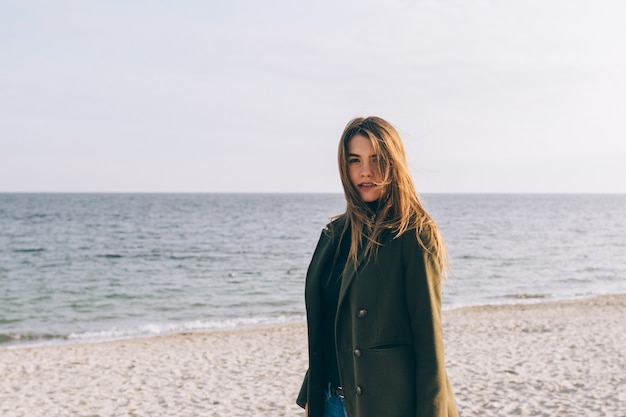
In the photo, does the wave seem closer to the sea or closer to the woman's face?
the sea

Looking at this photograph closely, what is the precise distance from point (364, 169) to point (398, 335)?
62 centimetres

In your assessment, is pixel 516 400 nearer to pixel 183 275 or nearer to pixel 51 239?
pixel 183 275

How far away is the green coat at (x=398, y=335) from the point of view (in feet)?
6.42

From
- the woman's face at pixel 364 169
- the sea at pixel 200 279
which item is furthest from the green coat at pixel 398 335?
the sea at pixel 200 279

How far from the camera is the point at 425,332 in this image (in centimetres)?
195

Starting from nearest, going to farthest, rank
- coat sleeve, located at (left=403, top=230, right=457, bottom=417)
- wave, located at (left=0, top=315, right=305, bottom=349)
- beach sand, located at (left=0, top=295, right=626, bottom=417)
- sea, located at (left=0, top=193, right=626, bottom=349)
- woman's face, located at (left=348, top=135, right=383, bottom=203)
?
coat sleeve, located at (left=403, top=230, right=457, bottom=417) < woman's face, located at (left=348, top=135, right=383, bottom=203) < beach sand, located at (left=0, top=295, right=626, bottom=417) < wave, located at (left=0, top=315, right=305, bottom=349) < sea, located at (left=0, top=193, right=626, bottom=349)

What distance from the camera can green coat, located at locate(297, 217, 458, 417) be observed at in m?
1.96

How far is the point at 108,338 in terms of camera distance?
12344 millimetres

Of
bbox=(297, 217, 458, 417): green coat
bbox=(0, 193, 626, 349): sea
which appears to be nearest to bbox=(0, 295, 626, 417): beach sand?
bbox=(0, 193, 626, 349): sea

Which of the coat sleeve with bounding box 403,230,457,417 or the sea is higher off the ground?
the coat sleeve with bounding box 403,230,457,417

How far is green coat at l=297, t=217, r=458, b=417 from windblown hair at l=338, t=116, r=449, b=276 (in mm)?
39

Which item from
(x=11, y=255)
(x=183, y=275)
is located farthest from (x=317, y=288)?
(x=11, y=255)

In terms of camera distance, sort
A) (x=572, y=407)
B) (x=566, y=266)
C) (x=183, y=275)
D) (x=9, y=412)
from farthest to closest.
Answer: (x=566, y=266) → (x=183, y=275) → (x=9, y=412) → (x=572, y=407)

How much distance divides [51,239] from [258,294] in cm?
2627
